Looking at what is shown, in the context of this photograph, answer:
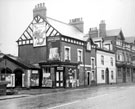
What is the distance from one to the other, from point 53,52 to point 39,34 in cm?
340

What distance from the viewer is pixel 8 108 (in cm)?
1106

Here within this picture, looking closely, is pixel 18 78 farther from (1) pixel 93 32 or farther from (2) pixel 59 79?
(1) pixel 93 32

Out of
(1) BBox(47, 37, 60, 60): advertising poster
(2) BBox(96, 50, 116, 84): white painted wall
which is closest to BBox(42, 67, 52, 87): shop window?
(1) BBox(47, 37, 60, 60): advertising poster

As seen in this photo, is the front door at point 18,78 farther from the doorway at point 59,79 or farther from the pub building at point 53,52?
the doorway at point 59,79

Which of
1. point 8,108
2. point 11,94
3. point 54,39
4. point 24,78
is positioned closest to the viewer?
point 8,108

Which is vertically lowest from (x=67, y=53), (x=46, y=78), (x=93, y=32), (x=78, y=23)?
(x=46, y=78)

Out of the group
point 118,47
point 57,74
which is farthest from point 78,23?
point 57,74

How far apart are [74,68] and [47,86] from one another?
4.53 meters

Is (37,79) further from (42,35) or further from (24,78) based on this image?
(42,35)

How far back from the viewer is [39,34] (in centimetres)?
2870

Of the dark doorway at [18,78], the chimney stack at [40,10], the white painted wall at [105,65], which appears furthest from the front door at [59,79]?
the white painted wall at [105,65]

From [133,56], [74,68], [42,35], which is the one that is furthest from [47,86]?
[133,56]

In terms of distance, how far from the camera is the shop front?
2644 cm

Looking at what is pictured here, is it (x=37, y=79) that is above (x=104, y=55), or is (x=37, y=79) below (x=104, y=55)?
below
